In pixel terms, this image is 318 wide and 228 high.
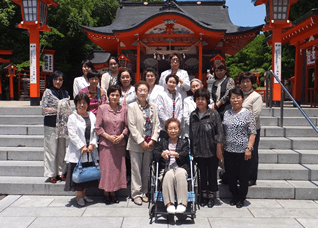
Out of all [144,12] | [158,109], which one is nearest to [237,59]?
[144,12]

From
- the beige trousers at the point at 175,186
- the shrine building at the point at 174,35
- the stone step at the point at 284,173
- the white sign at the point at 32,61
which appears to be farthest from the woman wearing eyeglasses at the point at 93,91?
the shrine building at the point at 174,35

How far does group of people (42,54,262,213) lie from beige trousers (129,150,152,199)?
1 cm

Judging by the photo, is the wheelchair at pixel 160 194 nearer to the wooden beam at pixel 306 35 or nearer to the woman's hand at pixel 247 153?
the woman's hand at pixel 247 153

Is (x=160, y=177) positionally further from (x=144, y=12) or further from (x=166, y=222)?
(x=144, y=12)

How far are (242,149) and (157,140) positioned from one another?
1185 millimetres

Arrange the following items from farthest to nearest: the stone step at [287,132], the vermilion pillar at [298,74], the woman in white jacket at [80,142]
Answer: the vermilion pillar at [298,74] < the stone step at [287,132] < the woman in white jacket at [80,142]

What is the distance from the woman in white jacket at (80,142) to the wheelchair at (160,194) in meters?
0.90

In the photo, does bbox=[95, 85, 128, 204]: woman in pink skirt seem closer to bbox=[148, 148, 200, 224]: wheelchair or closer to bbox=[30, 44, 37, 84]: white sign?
bbox=[148, 148, 200, 224]: wheelchair

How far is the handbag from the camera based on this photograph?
364cm

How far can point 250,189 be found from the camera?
4.11 meters

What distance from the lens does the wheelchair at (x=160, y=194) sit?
336 centimetres

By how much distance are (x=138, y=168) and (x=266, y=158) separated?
2428 mm

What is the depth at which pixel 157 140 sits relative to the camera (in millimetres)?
3857

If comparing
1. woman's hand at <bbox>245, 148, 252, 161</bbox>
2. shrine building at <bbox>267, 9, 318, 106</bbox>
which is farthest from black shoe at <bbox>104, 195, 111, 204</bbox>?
shrine building at <bbox>267, 9, 318, 106</bbox>
